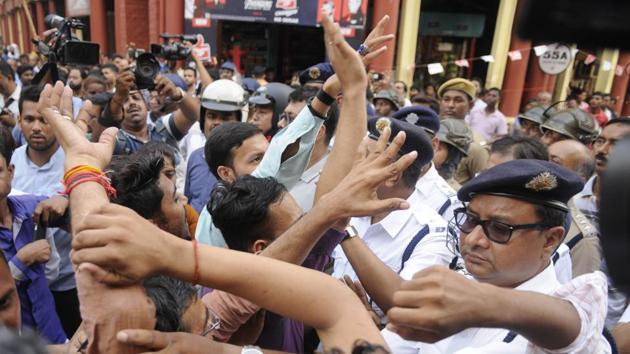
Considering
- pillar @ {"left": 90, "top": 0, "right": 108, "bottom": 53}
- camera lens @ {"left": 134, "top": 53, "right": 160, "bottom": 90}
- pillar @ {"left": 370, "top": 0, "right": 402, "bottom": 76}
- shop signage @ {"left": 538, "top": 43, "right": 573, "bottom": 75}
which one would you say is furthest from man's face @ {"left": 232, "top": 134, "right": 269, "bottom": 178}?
pillar @ {"left": 90, "top": 0, "right": 108, "bottom": 53}

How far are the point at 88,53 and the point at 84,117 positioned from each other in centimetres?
137

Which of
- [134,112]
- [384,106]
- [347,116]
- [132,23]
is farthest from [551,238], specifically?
[132,23]

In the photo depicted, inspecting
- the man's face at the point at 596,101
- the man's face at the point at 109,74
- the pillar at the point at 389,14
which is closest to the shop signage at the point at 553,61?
the man's face at the point at 596,101

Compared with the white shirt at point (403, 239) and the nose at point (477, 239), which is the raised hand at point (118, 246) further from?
the white shirt at point (403, 239)

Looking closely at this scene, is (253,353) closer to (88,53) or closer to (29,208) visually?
(29,208)

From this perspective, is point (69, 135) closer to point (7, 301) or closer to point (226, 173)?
point (7, 301)

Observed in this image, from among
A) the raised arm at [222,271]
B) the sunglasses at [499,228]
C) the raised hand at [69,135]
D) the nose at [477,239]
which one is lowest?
the nose at [477,239]

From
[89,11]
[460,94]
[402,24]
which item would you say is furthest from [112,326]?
[89,11]

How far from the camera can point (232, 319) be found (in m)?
1.28

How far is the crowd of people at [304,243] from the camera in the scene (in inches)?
32.8

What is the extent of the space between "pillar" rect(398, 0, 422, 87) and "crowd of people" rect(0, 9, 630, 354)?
30.0 feet

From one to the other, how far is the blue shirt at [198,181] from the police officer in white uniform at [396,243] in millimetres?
1238

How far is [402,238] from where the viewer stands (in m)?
2.10

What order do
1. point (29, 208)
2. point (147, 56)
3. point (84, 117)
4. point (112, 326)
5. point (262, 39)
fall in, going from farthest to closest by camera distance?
1. point (262, 39)
2. point (147, 56)
3. point (29, 208)
4. point (84, 117)
5. point (112, 326)
